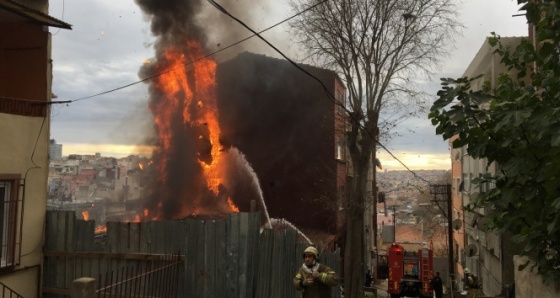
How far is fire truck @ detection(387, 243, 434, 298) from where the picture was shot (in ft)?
70.3

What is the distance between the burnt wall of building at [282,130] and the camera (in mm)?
28266

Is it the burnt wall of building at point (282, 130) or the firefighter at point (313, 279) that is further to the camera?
the burnt wall of building at point (282, 130)

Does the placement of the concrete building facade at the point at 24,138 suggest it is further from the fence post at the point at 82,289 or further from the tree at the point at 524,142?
the tree at the point at 524,142

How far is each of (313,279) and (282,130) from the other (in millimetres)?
22559

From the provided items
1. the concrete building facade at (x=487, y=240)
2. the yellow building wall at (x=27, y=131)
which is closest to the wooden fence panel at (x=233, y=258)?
the yellow building wall at (x=27, y=131)

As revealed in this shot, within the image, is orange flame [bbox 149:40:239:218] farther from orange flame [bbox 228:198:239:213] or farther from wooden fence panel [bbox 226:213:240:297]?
wooden fence panel [bbox 226:213:240:297]

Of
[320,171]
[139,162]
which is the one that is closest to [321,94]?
[320,171]

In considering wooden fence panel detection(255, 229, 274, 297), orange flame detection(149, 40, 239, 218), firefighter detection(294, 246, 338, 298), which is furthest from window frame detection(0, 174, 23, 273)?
orange flame detection(149, 40, 239, 218)

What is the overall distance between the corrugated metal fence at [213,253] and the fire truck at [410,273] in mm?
14344

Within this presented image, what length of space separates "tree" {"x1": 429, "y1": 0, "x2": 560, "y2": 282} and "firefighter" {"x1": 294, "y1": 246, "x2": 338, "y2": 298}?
2.35 metres

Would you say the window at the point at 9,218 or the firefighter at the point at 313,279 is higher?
the window at the point at 9,218

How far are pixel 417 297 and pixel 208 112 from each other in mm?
15754

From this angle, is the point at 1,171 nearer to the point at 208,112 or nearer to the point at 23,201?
the point at 23,201

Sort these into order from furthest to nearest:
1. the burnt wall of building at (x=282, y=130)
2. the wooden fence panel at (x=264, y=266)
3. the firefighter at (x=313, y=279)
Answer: the burnt wall of building at (x=282, y=130) → the wooden fence panel at (x=264, y=266) → the firefighter at (x=313, y=279)
